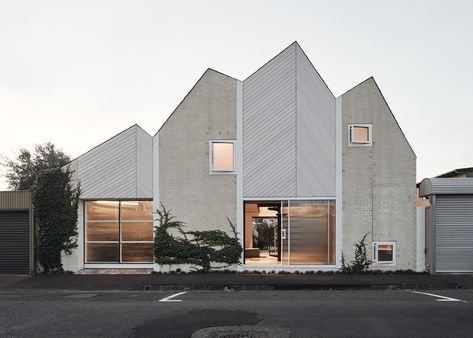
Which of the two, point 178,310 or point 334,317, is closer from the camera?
point 334,317

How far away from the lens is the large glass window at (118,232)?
15516 mm

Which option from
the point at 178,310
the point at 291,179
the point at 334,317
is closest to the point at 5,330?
the point at 178,310

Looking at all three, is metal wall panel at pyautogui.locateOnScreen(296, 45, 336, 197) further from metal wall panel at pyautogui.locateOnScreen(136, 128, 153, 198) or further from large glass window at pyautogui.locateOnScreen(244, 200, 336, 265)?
metal wall panel at pyautogui.locateOnScreen(136, 128, 153, 198)

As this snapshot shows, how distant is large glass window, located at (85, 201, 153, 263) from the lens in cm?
1552

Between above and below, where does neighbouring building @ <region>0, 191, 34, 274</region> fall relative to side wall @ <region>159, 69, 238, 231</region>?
below

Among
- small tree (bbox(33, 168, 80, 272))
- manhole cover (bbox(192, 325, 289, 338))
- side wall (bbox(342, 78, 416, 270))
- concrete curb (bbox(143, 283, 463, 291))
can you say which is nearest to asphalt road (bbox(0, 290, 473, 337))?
manhole cover (bbox(192, 325, 289, 338))

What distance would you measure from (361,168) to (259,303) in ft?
25.4

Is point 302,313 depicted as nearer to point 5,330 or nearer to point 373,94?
point 5,330

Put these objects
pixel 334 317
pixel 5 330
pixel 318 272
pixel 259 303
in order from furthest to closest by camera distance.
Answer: pixel 318 272
pixel 259 303
pixel 334 317
pixel 5 330

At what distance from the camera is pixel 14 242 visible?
48.7ft

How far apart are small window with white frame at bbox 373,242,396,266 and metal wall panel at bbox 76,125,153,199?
Result: 356 inches

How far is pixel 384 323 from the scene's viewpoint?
7387 millimetres

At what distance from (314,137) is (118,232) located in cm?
889

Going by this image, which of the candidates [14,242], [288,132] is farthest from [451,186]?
[14,242]
